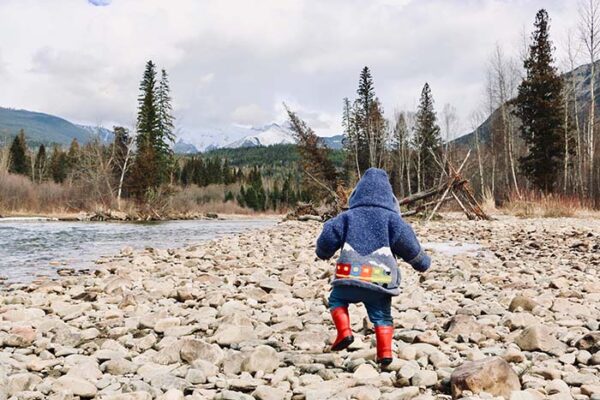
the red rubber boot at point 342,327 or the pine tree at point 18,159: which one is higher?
the pine tree at point 18,159

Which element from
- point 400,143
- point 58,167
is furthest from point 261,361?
point 58,167

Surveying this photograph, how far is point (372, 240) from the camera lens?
2.98m

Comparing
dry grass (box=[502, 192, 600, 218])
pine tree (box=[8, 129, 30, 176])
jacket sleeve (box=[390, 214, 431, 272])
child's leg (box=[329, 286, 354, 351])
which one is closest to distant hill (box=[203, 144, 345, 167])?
pine tree (box=[8, 129, 30, 176])

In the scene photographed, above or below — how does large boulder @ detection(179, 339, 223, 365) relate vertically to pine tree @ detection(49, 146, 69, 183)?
below

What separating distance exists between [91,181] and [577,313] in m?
40.9

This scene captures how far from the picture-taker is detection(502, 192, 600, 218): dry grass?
16656mm

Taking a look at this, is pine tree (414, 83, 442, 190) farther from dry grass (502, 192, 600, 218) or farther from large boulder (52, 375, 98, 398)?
large boulder (52, 375, 98, 398)

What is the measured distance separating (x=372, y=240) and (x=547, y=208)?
16145 millimetres

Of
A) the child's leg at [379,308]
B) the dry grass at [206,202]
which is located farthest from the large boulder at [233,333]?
the dry grass at [206,202]

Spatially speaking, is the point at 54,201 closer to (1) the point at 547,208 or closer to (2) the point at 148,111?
(2) the point at 148,111

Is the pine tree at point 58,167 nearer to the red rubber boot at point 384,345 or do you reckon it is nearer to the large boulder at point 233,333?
the large boulder at point 233,333

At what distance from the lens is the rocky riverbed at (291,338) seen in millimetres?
2488

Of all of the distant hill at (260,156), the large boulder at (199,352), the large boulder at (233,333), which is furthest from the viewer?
the distant hill at (260,156)

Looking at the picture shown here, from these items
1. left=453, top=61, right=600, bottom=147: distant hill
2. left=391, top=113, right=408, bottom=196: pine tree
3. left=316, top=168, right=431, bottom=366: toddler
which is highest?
left=453, top=61, right=600, bottom=147: distant hill
